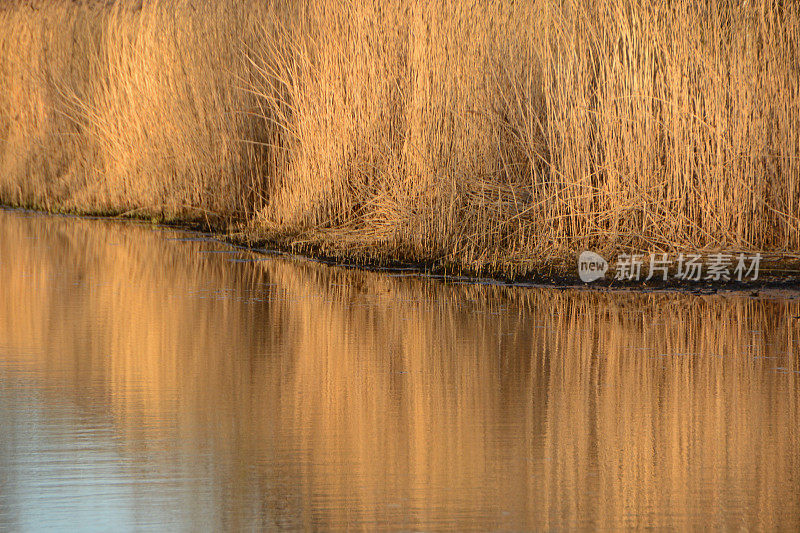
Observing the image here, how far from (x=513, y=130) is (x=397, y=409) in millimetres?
5453

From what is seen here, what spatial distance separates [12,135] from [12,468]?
15.0m

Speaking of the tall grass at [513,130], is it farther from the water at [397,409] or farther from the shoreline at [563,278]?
the water at [397,409]

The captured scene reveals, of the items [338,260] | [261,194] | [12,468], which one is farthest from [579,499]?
[261,194]

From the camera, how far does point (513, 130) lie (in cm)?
1077

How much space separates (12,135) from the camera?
19.0 metres

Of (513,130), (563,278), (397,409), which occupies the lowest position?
(397,409)

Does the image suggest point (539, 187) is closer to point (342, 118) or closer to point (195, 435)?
point (342, 118)

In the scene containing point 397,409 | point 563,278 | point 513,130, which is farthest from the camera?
point 513,130

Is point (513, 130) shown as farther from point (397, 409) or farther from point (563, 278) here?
point (397, 409)

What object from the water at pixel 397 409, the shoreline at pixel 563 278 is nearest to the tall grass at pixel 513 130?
the shoreline at pixel 563 278

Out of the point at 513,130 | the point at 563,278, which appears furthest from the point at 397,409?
the point at 513,130

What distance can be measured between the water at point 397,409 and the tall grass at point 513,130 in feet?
3.36

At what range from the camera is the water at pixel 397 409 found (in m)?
4.36

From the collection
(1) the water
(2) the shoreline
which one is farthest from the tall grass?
(1) the water
